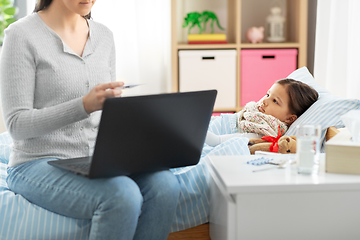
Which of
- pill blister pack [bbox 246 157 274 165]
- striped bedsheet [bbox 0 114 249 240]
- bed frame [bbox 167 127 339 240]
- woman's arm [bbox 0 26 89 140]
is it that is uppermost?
woman's arm [bbox 0 26 89 140]

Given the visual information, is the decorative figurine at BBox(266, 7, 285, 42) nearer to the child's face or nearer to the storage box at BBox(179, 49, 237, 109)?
the storage box at BBox(179, 49, 237, 109)

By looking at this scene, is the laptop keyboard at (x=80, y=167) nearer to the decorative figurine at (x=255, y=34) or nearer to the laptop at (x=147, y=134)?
the laptop at (x=147, y=134)

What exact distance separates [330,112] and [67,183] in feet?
3.49

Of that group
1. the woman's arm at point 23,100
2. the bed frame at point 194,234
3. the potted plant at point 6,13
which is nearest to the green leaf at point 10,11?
the potted plant at point 6,13

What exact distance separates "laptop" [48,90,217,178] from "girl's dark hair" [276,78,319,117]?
0.76 meters

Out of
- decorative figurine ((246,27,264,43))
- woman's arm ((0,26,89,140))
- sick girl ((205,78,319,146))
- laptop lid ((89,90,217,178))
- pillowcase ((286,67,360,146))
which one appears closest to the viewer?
laptop lid ((89,90,217,178))

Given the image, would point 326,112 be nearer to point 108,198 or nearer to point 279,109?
point 279,109

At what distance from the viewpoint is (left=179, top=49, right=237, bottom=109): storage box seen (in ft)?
9.16

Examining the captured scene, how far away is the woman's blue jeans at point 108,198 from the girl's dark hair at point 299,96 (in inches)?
32.3

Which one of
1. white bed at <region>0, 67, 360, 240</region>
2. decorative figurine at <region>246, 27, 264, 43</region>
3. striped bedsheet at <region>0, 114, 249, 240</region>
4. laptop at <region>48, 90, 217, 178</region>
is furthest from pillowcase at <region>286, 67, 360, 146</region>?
decorative figurine at <region>246, 27, 264, 43</region>

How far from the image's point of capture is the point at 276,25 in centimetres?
295

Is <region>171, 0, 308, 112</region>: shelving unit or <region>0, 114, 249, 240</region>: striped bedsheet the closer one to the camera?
<region>0, 114, 249, 240</region>: striped bedsheet

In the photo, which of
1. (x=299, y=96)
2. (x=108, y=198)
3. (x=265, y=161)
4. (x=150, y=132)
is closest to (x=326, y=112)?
(x=299, y=96)

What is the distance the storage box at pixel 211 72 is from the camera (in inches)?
110
